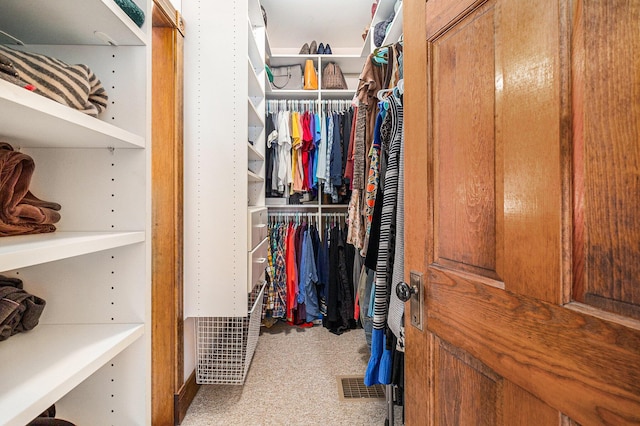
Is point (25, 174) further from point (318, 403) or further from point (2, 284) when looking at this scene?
point (318, 403)

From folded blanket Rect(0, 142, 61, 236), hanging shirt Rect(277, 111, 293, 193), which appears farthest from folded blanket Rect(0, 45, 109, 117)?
hanging shirt Rect(277, 111, 293, 193)

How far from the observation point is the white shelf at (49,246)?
445 mm

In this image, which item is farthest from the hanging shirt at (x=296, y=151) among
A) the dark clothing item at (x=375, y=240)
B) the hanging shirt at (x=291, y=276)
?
the dark clothing item at (x=375, y=240)

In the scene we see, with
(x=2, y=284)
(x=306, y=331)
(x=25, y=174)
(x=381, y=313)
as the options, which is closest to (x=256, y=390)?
(x=306, y=331)

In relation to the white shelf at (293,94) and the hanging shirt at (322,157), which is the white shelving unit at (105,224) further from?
the white shelf at (293,94)

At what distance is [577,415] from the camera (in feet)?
1.42

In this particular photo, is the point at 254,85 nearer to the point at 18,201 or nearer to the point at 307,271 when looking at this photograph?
the point at 307,271

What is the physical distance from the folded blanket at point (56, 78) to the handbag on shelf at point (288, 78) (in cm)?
245

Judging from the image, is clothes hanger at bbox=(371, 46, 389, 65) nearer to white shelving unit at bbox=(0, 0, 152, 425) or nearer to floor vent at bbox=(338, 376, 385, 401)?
white shelving unit at bbox=(0, 0, 152, 425)

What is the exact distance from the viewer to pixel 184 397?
5.41ft

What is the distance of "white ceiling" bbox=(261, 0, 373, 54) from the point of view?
8.27 feet

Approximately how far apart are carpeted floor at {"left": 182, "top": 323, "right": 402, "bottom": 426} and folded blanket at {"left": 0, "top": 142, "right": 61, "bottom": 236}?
141cm

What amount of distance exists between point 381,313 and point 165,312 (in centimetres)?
110

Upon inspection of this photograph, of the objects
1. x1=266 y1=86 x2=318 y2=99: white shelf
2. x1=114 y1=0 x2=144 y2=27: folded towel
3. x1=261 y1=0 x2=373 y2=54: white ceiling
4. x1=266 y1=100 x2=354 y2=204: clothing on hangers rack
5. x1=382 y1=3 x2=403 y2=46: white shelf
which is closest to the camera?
x1=114 y1=0 x2=144 y2=27: folded towel
